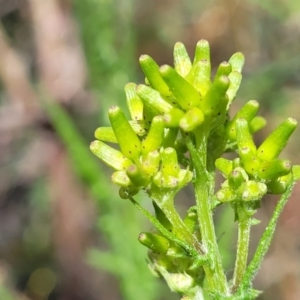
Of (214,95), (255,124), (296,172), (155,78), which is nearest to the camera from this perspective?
(214,95)

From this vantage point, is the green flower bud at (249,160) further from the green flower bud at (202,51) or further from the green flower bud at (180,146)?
the green flower bud at (202,51)

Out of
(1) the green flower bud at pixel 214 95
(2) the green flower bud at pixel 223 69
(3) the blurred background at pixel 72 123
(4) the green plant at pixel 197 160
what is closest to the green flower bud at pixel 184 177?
(4) the green plant at pixel 197 160

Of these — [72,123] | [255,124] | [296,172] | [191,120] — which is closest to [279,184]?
[296,172]

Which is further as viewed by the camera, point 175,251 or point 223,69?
point 175,251

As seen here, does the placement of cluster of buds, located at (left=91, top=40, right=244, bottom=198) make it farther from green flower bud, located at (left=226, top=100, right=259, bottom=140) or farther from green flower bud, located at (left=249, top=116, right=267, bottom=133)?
green flower bud, located at (left=249, top=116, right=267, bottom=133)

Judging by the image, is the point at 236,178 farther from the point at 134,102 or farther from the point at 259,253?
the point at 134,102
